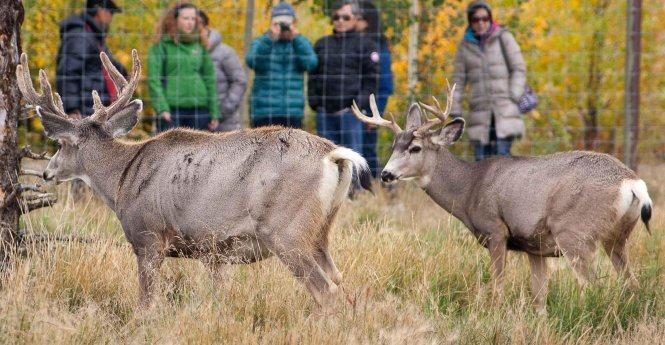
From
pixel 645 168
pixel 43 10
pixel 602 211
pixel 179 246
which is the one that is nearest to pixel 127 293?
pixel 179 246

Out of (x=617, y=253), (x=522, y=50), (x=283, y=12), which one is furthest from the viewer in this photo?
Answer: (x=522, y=50)

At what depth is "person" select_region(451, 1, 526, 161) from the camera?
10.6m

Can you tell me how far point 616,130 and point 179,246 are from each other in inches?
313

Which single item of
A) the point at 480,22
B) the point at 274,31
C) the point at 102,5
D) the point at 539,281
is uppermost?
the point at 102,5

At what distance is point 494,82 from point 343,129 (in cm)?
145

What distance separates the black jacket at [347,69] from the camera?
10.8m

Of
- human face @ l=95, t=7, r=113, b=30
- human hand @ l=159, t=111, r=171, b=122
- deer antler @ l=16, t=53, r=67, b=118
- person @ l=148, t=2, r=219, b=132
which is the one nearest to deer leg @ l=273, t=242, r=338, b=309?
deer antler @ l=16, t=53, r=67, b=118

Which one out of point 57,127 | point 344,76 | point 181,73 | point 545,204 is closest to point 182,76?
point 181,73

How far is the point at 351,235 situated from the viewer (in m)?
7.27

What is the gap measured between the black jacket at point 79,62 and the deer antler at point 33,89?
3521 millimetres

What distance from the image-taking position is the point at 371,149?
11039 mm

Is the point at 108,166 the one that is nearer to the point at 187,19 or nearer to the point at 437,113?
the point at 437,113

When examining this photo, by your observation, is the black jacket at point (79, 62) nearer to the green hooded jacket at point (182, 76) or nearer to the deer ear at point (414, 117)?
the green hooded jacket at point (182, 76)

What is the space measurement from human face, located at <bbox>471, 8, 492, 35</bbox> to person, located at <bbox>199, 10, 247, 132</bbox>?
2153 mm
